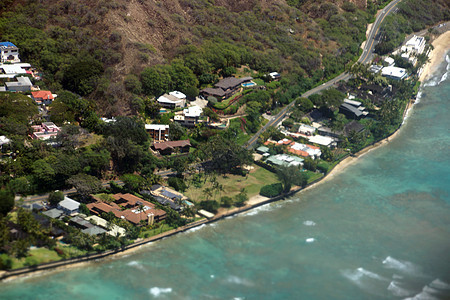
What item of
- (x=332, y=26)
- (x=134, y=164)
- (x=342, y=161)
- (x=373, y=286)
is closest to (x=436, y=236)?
(x=373, y=286)

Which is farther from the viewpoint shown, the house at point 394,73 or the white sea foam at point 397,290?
the house at point 394,73

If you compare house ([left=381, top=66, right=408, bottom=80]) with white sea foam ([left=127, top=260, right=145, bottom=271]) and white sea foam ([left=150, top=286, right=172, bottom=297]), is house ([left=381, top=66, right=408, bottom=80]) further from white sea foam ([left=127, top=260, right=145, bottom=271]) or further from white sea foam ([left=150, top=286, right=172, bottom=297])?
white sea foam ([left=150, top=286, right=172, bottom=297])

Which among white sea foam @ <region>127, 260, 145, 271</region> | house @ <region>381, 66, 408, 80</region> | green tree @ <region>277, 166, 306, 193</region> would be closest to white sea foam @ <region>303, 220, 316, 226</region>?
green tree @ <region>277, 166, 306, 193</region>

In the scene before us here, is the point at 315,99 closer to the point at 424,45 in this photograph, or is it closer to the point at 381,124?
the point at 381,124

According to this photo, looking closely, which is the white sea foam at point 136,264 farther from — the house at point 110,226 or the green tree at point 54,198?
the green tree at point 54,198

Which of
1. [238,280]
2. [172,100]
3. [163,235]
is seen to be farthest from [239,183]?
[172,100]

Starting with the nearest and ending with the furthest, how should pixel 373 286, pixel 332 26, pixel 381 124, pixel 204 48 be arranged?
pixel 373 286 → pixel 381 124 → pixel 204 48 → pixel 332 26

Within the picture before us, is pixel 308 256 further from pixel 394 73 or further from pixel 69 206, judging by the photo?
pixel 394 73

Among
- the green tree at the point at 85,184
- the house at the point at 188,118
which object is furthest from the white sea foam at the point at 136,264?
the house at the point at 188,118
